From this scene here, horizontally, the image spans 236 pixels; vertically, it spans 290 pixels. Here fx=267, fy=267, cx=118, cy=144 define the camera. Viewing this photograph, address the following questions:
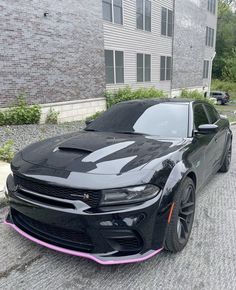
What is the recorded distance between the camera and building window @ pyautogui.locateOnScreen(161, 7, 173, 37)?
57.8ft

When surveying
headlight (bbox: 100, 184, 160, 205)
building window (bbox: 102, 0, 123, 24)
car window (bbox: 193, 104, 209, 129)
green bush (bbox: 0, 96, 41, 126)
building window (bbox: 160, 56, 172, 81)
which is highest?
building window (bbox: 102, 0, 123, 24)

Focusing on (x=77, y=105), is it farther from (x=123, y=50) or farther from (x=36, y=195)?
(x=36, y=195)

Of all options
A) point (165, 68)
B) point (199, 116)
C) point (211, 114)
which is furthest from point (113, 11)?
point (199, 116)

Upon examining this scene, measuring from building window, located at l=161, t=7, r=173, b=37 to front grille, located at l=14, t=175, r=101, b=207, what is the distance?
58.2ft

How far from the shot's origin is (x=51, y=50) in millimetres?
Result: 9828

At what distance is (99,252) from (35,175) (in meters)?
0.84

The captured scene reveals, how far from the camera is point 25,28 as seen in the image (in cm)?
884

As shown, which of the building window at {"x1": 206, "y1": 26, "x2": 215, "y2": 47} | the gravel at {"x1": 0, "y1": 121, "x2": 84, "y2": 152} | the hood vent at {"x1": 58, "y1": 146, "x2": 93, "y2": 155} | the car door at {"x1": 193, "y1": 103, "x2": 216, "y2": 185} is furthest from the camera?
the building window at {"x1": 206, "y1": 26, "x2": 215, "y2": 47}

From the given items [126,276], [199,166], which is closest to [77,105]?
[199,166]

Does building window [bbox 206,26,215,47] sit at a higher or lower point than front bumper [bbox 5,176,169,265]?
higher

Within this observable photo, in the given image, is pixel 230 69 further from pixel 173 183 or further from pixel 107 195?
pixel 107 195

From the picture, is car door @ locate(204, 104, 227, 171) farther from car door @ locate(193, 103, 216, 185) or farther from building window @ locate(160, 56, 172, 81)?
building window @ locate(160, 56, 172, 81)

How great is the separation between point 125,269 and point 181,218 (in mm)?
730

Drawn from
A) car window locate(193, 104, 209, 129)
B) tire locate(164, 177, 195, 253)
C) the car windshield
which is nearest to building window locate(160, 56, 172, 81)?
car window locate(193, 104, 209, 129)
